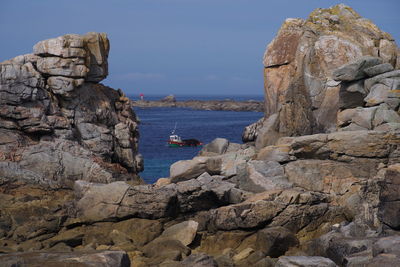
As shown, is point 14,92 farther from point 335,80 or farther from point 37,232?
point 335,80

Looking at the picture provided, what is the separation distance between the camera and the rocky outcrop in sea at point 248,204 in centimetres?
2036

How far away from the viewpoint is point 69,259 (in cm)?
1628

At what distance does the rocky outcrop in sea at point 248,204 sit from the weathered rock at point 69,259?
0.12 ft

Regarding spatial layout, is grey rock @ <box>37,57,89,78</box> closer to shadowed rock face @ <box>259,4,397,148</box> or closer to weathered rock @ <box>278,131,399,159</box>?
shadowed rock face @ <box>259,4,397,148</box>

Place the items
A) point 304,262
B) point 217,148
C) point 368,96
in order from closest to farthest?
point 304,262 → point 368,96 → point 217,148

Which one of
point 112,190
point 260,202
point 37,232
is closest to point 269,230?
point 260,202

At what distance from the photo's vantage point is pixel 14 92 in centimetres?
3209

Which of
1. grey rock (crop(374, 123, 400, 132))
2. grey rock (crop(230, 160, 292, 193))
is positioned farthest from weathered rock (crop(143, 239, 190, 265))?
grey rock (crop(374, 123, 400, 132))

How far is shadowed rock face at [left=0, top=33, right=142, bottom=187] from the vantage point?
31.1 m

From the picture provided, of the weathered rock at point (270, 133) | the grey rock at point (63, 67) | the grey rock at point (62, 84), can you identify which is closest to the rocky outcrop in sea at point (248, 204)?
the grey rock at point (62, 84)

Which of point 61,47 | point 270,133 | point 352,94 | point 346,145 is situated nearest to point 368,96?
point 352,94

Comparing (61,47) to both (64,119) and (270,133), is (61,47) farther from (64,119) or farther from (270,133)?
(270,133)

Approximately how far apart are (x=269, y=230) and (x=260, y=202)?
5.00ft

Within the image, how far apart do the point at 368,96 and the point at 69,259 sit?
691 inches
